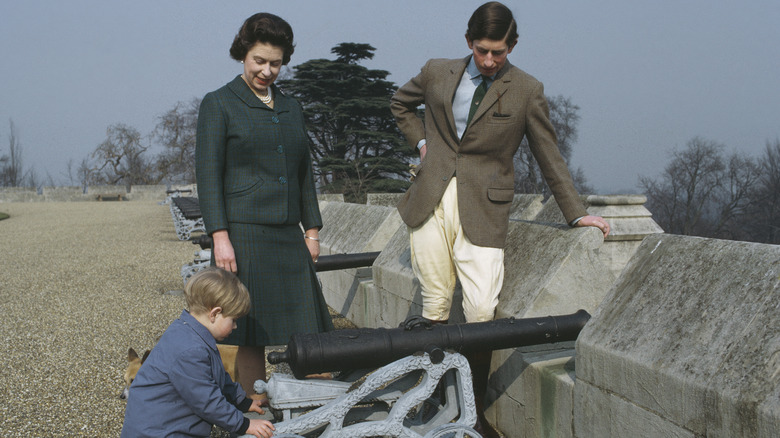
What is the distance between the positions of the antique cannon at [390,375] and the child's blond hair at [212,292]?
12.0 inches

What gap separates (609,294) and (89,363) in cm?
386

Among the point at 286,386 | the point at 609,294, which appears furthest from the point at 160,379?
the point at 609,294

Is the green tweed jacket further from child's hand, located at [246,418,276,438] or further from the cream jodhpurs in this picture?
child's hand, located at [246,418,276,438]

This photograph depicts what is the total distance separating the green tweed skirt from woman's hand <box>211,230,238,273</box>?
57mm

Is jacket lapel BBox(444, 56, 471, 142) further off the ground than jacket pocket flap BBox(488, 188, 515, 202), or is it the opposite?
jacket lapel BBox(444, 56, 471, 142)

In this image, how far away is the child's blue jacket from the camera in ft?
6.92

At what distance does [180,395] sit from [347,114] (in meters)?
33.0

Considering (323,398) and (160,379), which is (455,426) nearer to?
(323,398)

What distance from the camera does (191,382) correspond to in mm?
2104

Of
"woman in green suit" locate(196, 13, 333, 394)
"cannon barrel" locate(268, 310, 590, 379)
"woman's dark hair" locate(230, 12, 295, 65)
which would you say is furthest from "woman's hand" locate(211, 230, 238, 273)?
"woman's dark hair" locate(230, 12, 295, 65)

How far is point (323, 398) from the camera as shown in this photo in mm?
2160

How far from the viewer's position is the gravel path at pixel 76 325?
365cm

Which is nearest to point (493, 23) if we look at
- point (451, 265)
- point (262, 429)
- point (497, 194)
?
point (497, 194)

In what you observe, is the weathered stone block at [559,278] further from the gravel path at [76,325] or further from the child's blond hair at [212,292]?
the gravel path at [76,325]
